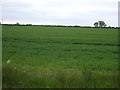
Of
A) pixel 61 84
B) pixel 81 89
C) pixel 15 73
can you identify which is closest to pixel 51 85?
pixel 61 84

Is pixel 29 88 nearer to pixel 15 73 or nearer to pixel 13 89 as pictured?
pixel 13 89

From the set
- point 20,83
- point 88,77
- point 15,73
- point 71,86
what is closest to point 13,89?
point 20,83

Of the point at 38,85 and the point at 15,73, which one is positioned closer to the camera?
the point at 38,85

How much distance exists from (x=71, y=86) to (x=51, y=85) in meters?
0.61

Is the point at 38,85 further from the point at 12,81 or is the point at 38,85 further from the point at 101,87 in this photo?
the point at 101,87

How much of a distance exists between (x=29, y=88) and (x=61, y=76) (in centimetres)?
147

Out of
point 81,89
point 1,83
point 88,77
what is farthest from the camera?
point 88,77

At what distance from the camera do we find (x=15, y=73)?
7.98 meters

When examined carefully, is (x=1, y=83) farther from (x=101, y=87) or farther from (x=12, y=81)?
(x=101, y=87)

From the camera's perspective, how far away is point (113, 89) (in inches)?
278

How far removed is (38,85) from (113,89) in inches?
85.8

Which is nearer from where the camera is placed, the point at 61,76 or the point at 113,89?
the point at 113,89

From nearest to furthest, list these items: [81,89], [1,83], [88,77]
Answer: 1. [81,89]
2. [1,83]
3. [88,77]

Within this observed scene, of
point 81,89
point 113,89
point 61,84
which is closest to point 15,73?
point 61,84
